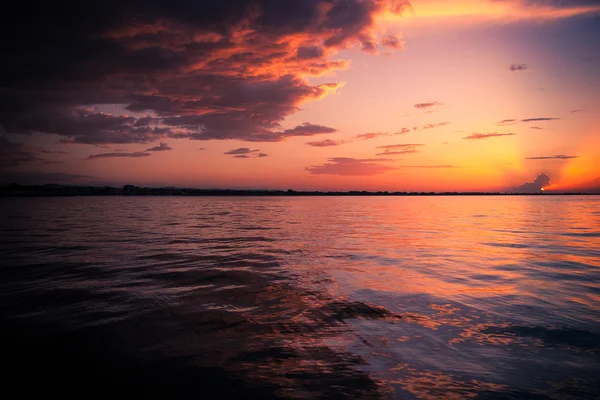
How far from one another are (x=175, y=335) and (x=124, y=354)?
114 centimetres

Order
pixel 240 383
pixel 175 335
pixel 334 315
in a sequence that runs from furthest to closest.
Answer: pixel 334 315 → pixel 175 335 → pixel 240 383

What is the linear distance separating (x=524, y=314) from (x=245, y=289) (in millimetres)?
8383

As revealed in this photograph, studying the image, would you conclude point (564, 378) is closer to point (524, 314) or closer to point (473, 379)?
point (473, 379)

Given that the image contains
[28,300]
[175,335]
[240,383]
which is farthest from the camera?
[28,300]

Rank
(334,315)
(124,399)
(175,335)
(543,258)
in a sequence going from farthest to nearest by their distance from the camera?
(543,258)
(334,315)
(175,335)
(124,399)

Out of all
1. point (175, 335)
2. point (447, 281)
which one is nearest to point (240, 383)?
point (175, 335)

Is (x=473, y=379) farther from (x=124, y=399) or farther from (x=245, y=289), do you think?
(x=245, y=289)

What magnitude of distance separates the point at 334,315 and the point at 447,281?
244 inches

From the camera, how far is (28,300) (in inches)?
391

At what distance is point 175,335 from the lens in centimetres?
746

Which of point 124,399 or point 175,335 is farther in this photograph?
point 175,335

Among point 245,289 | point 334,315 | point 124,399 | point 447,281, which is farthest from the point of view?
point 447,281

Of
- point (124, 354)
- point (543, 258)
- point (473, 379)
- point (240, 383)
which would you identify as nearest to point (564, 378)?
point (473, 379)

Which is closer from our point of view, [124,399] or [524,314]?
[124,399]
